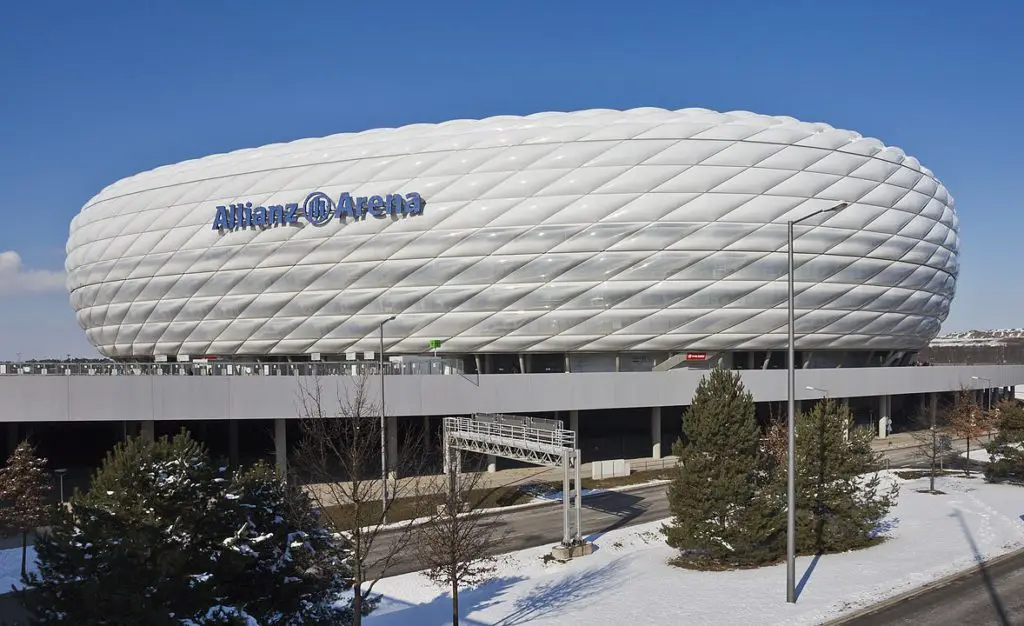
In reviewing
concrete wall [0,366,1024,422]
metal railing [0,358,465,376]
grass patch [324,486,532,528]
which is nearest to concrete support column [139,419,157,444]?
concrete wall [0,366,1024,422]

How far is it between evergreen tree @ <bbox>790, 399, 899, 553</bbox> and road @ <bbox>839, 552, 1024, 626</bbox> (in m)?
4.10

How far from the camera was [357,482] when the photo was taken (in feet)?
50.2

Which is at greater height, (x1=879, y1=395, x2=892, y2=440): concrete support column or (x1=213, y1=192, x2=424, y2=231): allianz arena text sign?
(x1=213, y1=192, x2=424, y2=231): allianz arena text sign

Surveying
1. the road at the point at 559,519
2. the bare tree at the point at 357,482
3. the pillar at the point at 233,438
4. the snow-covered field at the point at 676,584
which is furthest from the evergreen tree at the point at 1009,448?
the pillar at the point at 233,438

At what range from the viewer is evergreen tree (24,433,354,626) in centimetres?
1223

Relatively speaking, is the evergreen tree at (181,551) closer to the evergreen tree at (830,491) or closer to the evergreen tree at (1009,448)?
the evergreen tree at (830,491)

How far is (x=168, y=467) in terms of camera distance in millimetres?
13961

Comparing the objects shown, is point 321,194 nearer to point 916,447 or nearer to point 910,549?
point 910,549

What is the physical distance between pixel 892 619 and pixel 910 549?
25.6 feet

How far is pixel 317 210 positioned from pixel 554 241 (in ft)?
51.4

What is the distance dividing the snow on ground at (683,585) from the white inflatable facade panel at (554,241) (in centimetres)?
2348

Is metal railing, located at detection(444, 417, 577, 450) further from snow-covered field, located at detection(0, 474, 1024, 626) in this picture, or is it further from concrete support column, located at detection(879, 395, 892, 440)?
concrete support column, located at detection(879, 395, 892, 440)

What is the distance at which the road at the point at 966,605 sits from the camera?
1622cm

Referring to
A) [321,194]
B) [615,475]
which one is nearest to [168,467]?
[615,475]
